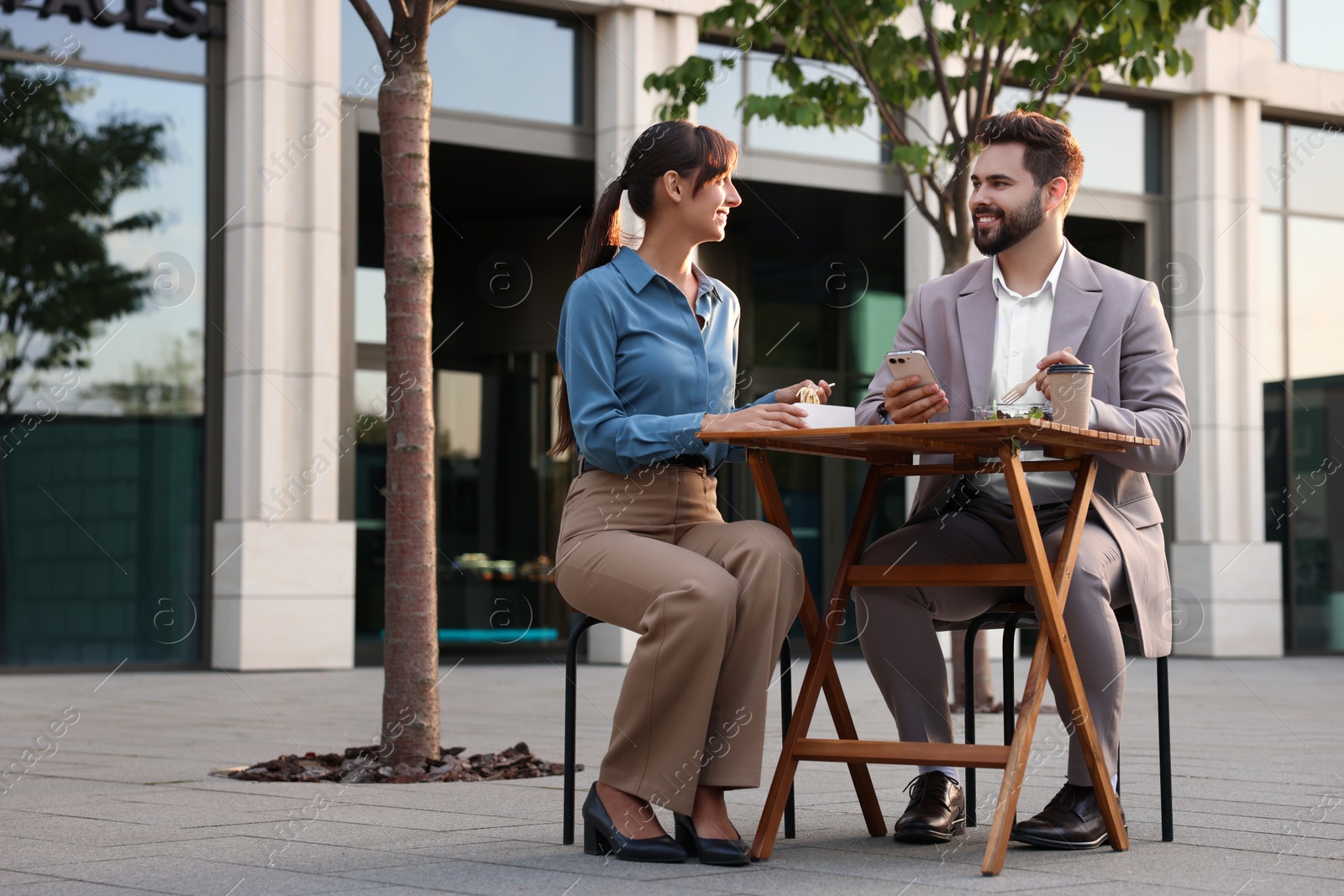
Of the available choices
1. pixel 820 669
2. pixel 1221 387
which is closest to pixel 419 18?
pixel 820 669

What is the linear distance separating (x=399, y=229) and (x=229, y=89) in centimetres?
671

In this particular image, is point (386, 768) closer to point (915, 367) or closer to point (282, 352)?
point (915, 367)

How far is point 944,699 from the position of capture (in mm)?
3922

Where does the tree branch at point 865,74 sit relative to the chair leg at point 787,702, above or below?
above

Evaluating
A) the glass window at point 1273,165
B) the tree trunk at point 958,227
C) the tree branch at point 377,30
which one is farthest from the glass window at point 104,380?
the glass window at point 1273,165

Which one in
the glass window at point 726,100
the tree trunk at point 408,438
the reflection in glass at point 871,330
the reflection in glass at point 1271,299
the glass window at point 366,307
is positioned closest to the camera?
the tree trunk at point 408,438

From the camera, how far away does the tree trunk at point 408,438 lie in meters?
5.43

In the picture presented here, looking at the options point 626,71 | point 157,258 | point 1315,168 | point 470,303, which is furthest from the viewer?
point 1315,168

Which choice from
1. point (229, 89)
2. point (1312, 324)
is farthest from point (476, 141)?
point (1312, 324)

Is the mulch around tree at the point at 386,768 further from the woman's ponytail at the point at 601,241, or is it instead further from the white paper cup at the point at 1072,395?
the white paper cup at the point at 1072,395

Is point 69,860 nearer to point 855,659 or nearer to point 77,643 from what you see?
point 77,643

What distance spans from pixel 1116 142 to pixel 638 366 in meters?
12.2

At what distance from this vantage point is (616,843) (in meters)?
3.47

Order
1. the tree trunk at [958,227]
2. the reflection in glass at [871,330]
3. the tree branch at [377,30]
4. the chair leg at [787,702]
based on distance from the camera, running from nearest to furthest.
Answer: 1. the chair leg at [787,702]
2. the tree branch at [377,30]
3. the tree trunk at [958,227]
4. the reflection in glass at [871,330]
